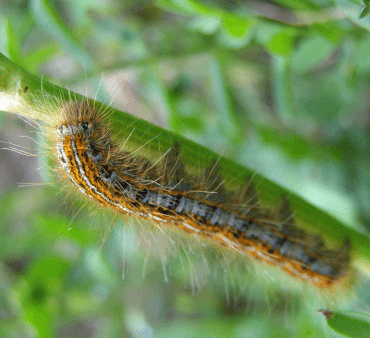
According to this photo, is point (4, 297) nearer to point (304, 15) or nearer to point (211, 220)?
point (211, 220)

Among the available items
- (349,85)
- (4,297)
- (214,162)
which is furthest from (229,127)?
(4,297)

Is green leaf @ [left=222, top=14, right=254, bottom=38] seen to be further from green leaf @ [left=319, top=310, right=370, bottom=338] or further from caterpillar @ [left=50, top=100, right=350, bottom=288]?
green leaf @ [left=319, top=310, right=370, bottom=338]

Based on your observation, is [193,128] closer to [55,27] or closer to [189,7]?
[189,7]

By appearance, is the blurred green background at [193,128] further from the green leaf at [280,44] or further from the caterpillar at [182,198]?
the caterpillar at [182,198]

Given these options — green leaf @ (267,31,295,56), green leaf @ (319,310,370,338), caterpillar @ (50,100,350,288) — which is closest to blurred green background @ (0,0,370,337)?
green leaf @ (267,31,295,56)

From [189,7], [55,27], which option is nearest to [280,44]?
[189,7]

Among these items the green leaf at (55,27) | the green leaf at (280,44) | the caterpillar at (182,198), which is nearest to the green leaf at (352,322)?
the caterpillar at (182,198)
